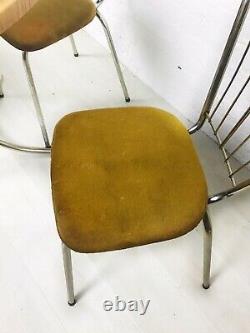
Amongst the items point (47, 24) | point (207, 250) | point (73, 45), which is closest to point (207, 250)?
point (207, 250)

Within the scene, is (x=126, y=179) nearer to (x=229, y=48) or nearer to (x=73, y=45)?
(x=229, y=48)

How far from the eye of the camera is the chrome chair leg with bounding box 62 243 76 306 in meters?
0.87

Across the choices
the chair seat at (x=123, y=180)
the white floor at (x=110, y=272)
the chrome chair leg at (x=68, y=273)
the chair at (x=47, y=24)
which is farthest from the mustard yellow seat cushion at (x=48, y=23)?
the chrome chair leg at (x=68, y=273)

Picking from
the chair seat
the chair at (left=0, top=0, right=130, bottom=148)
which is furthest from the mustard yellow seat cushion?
the chair seat

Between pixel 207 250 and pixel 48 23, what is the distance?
76 centimetres

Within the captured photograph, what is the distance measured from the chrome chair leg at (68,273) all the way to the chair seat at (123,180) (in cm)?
10

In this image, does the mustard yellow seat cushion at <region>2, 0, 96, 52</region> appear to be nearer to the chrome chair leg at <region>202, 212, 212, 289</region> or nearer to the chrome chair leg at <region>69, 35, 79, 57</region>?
the chrome chair leg at <region>69, 35, 79, 57</region>

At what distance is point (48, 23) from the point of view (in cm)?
114

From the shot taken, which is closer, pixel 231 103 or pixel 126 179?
pixel 126 179

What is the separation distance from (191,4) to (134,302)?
0.88 metres

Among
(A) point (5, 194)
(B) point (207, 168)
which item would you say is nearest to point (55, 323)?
(A) point (5, 194)

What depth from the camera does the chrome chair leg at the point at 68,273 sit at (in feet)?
2.87

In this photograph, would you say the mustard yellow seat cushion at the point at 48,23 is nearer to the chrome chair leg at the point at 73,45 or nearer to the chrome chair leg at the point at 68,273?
the chrome chair leg at the point at 73,45

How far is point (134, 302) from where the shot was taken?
Answer: 3.51 ft
